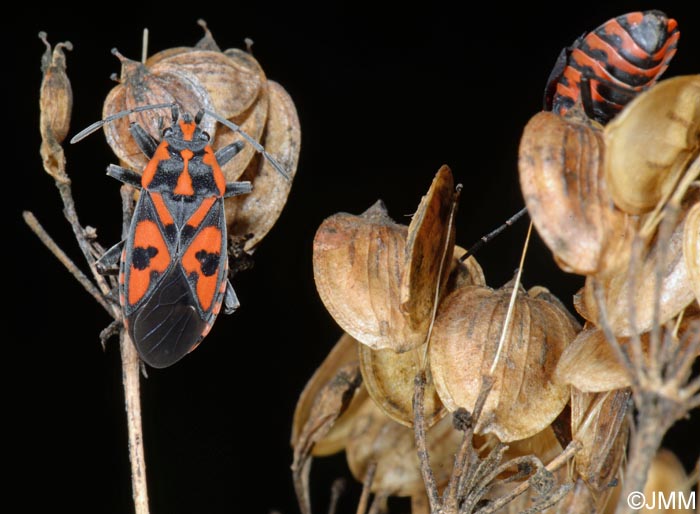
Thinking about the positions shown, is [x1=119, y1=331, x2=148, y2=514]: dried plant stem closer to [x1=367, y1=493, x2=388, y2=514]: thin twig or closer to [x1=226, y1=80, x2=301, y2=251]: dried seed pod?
[x1=226, y1=80, x2=301, y2=251]: dried seed pod

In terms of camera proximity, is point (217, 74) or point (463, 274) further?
point (217, 74)

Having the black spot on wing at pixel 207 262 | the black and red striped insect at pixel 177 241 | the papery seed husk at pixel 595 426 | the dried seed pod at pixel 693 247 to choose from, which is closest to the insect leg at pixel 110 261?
the black and red striped insect at pixel 177 241

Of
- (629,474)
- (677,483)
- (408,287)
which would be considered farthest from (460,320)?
(677,483)

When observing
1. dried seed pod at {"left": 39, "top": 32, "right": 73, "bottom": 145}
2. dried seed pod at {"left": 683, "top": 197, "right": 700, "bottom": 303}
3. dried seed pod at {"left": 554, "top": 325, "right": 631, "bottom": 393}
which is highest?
dried seed pod at {"left": 39, "top": 32, "right": 73, "bottom": 145}

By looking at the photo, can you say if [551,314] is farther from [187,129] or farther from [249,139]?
[187,129]

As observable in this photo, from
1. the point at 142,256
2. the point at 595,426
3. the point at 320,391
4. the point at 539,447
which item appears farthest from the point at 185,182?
the point at 595,426

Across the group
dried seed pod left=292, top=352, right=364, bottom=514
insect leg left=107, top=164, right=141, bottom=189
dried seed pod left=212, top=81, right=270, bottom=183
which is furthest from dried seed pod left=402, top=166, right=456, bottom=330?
insect leg left=107, top=164, right=141, bottom=189
